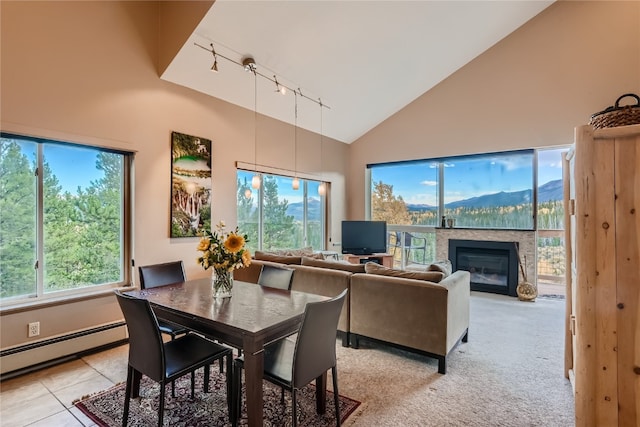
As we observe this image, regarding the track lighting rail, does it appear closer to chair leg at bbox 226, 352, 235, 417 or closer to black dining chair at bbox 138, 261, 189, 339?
black dining chair at bbox 138, 261, 189, 339

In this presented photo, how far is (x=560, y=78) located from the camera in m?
5.02

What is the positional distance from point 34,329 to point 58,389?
28.1 inches

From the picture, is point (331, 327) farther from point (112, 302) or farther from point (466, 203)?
point (466, 203)

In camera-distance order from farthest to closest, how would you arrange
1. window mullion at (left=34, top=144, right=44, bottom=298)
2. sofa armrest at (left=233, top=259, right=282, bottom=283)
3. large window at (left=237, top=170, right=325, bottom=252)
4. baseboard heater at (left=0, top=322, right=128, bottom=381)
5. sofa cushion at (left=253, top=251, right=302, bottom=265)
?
large window at (left=237, top=170, right=325, bottom=252), sofa armrest at (left=233, top=259, right=282, bottom=283), sofa cushion at (left=253, top=251, right=302, bottom=265), window mullion at (left=34, top=144, right=44, bottom=298), baseboard heater at (left=0, top=322, right=128, bottom=381)

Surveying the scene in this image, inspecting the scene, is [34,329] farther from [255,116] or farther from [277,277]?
[255,116]

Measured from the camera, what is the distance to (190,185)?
13.5ft

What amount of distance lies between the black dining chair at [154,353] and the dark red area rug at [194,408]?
0.19 metres

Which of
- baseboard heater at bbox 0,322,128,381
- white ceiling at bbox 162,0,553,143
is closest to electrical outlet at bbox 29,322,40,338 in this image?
baseboard heater at bbox 0,322,128,381

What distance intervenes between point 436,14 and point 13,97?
16.5 ft

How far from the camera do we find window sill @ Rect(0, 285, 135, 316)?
273 centimetres

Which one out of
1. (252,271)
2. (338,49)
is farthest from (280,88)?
(252,271)

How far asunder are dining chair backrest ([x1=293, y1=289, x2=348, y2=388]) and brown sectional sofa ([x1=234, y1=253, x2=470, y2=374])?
3.70 feet

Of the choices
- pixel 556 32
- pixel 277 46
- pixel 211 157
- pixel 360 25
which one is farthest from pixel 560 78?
pixel 211 157

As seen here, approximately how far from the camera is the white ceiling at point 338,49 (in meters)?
3.58
